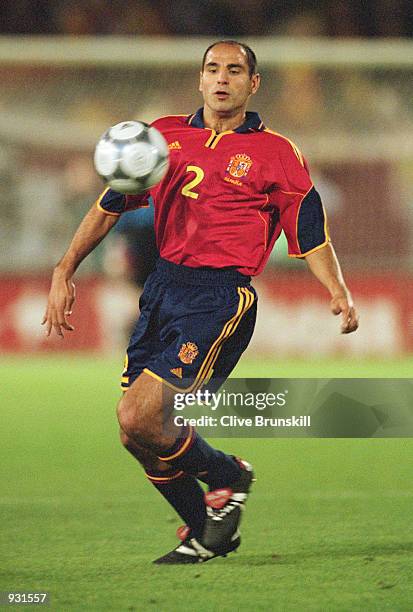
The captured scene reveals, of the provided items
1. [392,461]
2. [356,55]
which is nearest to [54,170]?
[356,55]

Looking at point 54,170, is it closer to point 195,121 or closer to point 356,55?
point 356,55

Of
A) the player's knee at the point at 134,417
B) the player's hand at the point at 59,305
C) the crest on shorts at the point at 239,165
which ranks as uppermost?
the crest on shorts at the point at 239,165

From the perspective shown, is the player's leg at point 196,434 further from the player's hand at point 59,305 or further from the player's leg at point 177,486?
the player's hand at point 59,305

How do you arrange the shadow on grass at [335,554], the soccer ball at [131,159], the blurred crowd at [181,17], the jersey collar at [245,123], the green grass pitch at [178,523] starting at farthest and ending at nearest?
the blurred crowd at [181,17] < the jersey collar at [245,123] < the shadow on grass at [335,554] < the soccer ball at [131,159] < the green grass pitch at [178,523]

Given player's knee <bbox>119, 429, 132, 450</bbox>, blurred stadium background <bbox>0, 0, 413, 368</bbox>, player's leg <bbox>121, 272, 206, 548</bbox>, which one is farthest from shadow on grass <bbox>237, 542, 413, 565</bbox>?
blurred stadium background <bbox>0, 0, 413, 368</bbox>

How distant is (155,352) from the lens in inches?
165

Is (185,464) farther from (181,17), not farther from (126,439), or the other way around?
(181,17)

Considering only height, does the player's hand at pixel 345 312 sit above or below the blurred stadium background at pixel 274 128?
above

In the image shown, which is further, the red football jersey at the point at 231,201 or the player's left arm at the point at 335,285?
the red football jersey at the point at 231,201

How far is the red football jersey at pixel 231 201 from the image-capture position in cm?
409

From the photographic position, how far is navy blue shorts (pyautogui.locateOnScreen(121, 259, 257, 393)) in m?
4.02

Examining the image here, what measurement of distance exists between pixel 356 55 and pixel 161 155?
7.12m

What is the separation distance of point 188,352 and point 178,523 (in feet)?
3.28

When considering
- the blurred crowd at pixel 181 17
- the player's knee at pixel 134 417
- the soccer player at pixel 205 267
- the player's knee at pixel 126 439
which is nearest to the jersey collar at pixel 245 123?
the soccer player at pixel 205 267
